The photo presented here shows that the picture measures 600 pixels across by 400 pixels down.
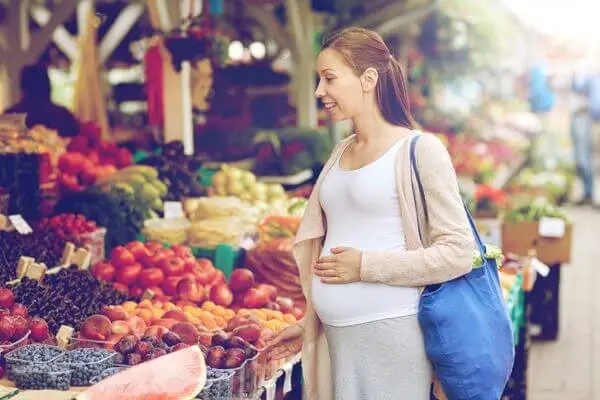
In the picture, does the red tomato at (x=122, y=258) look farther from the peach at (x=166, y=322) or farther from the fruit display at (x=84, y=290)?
the peach at (x=166, y=322)

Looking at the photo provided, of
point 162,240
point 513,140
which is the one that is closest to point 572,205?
point 513,140

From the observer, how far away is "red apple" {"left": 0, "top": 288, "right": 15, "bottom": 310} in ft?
13.2

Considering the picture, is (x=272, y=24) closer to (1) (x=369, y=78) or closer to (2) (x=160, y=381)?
(1) (x=369, y=78)

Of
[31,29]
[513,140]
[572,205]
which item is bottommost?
[572,205]

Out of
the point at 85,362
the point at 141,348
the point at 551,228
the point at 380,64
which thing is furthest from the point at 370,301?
the point at 551,228

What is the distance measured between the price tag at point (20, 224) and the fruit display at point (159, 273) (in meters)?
0.40

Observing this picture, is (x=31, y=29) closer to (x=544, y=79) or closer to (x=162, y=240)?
(x=162, y=240)

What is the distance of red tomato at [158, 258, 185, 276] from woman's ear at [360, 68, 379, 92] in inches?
83.1

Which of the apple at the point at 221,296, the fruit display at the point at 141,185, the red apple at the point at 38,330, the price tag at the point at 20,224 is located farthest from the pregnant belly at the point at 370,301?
the fruit display at the point at 141,185

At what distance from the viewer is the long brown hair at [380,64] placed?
3.28 metres

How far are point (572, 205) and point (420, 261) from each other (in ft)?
45.5

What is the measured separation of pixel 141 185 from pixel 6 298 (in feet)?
8.62

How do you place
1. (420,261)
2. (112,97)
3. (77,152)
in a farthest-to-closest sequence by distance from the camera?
(112,97) → (77,152) → (420,261)

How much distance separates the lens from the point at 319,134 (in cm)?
996
